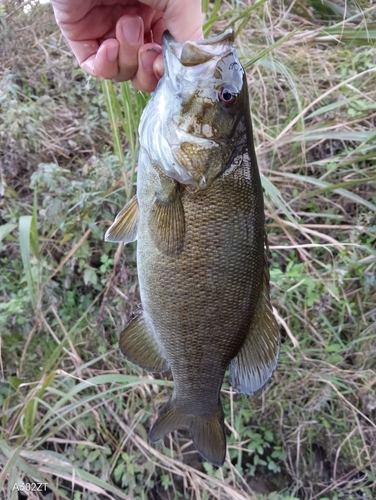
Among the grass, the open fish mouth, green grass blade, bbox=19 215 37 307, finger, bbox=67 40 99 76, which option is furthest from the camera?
the grass

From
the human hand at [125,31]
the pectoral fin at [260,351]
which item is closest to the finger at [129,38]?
the human hand at [125,31]

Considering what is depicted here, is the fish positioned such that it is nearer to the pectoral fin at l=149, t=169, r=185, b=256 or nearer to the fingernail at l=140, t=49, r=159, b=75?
the pectoral fin at l=149, t=169, r=185, b=256

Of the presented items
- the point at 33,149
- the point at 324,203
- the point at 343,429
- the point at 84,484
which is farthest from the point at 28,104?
the point at 343,429

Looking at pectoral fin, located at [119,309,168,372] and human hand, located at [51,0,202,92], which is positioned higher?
human hand, located at [51,0,202,92]

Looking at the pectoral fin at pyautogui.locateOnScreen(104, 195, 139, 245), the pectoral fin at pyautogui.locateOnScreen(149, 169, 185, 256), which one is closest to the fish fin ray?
the pectoral fin at pyautogui.locateOnScreen(149, 169, 185, 256)

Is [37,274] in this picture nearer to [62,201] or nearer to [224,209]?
[62,201]

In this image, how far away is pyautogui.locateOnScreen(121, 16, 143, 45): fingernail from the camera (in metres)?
1.27

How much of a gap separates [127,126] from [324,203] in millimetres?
1201

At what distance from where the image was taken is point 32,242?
73.3 inches

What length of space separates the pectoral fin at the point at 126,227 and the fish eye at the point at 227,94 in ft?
1.34

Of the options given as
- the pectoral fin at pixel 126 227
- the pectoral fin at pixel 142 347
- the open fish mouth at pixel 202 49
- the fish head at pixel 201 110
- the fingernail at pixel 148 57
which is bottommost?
the pectoral fin at pixel 142 347

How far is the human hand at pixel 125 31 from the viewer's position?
1239mm

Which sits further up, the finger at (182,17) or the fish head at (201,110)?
the finger at (182,17)

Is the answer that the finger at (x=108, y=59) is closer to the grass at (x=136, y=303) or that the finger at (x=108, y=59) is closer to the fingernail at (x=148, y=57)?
the fingernail at (x=148, y=57)
